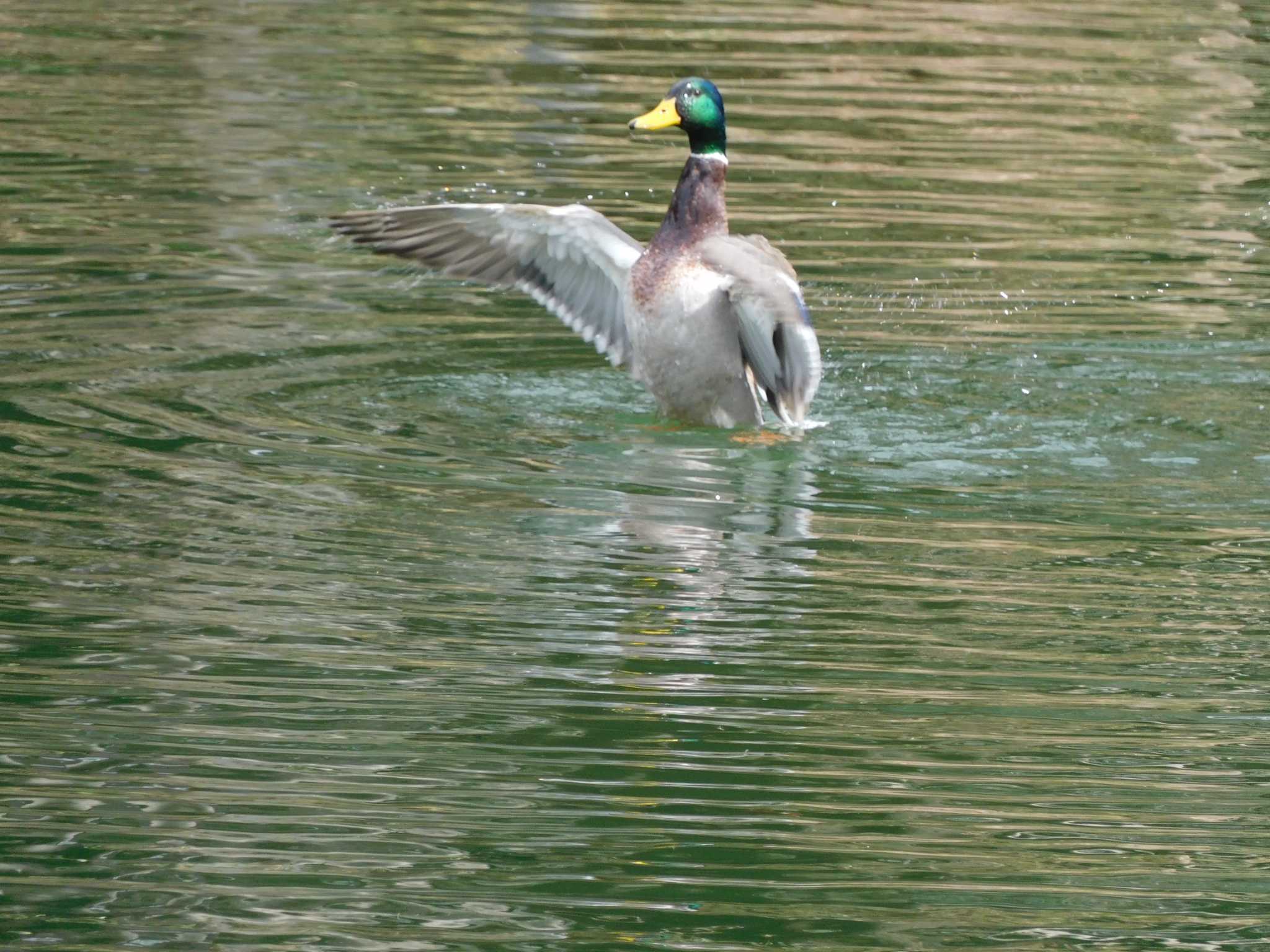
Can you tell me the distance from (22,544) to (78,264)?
13.8 feet

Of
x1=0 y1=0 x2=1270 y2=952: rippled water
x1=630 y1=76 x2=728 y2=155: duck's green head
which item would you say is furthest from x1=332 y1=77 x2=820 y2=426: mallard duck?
x1=0 y1=0 x2=1270 y2=952: rippled water

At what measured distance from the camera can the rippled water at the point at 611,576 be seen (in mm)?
4613

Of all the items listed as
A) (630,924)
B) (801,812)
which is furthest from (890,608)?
(630,924)

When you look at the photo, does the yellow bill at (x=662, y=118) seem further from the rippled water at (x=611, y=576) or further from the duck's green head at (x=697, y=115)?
the rippled water at (x=611, y=576)

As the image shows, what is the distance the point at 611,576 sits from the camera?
261 inches

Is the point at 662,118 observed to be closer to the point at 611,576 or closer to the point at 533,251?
the point at 533,251

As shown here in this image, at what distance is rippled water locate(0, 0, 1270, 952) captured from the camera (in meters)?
4.61

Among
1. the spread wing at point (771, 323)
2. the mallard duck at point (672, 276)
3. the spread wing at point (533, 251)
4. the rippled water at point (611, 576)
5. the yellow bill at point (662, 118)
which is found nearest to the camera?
the rippled water at point (611, 576)

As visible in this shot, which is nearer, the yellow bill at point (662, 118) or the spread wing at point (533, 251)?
the yellow bill at point (662, 118)

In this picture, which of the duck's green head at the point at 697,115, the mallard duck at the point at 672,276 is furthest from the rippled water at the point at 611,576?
the duck's green head at the point at 697,115

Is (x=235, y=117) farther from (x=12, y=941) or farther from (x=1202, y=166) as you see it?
(x=12, y=941)

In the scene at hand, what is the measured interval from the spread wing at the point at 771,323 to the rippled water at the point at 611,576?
0.23 metres

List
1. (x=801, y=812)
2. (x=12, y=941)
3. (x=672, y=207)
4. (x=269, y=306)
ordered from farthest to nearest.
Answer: (x=269, y=306), (x=672, y=207), (x=801, y=812), (x=12, y=941)

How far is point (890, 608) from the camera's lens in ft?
20.8
